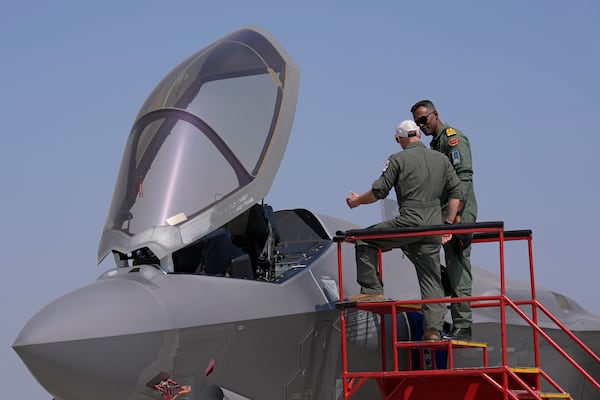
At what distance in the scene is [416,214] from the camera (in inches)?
342

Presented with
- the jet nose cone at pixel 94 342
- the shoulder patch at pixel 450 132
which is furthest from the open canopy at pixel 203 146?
the shoulder patch at pixel 450 132

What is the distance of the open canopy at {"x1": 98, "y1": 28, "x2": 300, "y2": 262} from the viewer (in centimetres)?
807

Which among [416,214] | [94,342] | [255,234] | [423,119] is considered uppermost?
[423,119]

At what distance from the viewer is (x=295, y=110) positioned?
9.12 metres

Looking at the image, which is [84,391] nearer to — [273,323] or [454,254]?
[273,323]

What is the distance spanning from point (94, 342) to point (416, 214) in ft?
10.6

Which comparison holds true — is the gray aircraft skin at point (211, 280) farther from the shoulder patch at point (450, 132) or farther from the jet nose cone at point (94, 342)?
the shoulder patch at point (450, 132)

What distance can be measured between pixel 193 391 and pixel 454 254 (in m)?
3.05

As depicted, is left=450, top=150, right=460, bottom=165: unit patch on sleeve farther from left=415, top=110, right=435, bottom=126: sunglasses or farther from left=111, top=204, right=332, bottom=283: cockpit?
left=111, top=204, right=332, bottom=283: cockpit

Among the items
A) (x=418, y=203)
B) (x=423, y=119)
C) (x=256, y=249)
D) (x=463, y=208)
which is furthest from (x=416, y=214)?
(x=256, y=249)

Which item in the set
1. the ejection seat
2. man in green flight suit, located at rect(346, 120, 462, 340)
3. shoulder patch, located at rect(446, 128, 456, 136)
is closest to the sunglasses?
shoulder patch, located at rect(446, 128, 456, 136)

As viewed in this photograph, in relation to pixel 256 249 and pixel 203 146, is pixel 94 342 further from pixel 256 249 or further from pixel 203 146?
pixel 256 249

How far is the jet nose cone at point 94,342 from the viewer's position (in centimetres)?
667

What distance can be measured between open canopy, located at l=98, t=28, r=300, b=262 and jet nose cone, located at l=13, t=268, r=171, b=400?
82 centimetres
